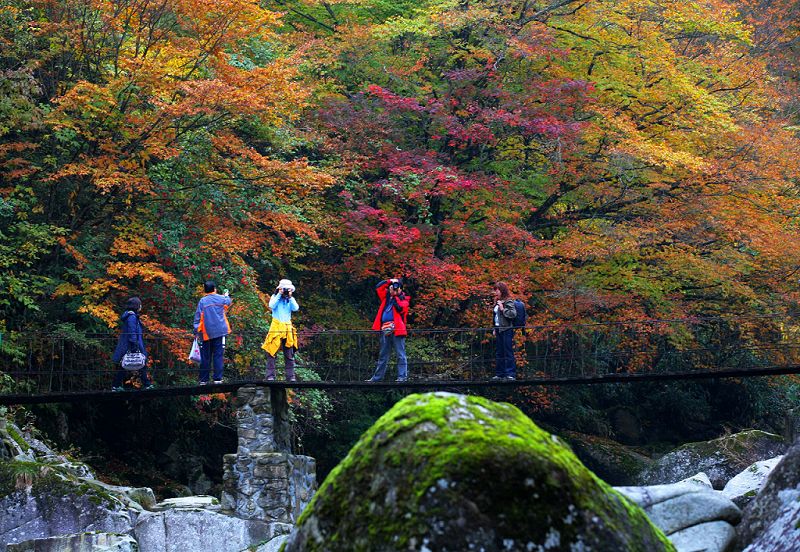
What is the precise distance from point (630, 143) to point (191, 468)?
9.91 m

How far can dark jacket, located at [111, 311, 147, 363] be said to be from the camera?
46.9 feet

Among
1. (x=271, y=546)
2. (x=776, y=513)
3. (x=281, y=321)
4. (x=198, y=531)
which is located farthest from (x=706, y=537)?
(x=198, y=531)

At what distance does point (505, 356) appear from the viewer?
14812 mm

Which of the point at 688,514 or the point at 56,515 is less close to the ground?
the point at 688,514

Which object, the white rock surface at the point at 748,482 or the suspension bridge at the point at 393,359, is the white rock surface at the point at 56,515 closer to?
the suspension bridge at the point at 393,359

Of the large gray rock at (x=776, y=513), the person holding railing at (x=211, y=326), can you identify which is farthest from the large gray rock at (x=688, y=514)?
the person holding railing at (x=211, y=326)

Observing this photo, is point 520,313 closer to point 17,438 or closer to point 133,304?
point 133,304

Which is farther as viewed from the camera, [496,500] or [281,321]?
[281,321]

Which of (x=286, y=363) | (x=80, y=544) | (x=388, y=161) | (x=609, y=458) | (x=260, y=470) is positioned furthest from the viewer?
(x=609, y=458)

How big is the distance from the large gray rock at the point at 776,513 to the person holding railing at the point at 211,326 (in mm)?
9019

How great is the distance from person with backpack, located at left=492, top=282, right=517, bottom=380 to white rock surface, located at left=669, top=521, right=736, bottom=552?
762 cm

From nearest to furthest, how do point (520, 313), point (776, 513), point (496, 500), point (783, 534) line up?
1. point (496, 500)
2. point (783, 534)
3. point (776, 513)
4. point (520, 313)

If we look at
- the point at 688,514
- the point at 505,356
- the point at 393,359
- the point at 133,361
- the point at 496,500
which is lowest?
the point at 688,514

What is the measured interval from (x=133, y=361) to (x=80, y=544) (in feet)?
8.36
